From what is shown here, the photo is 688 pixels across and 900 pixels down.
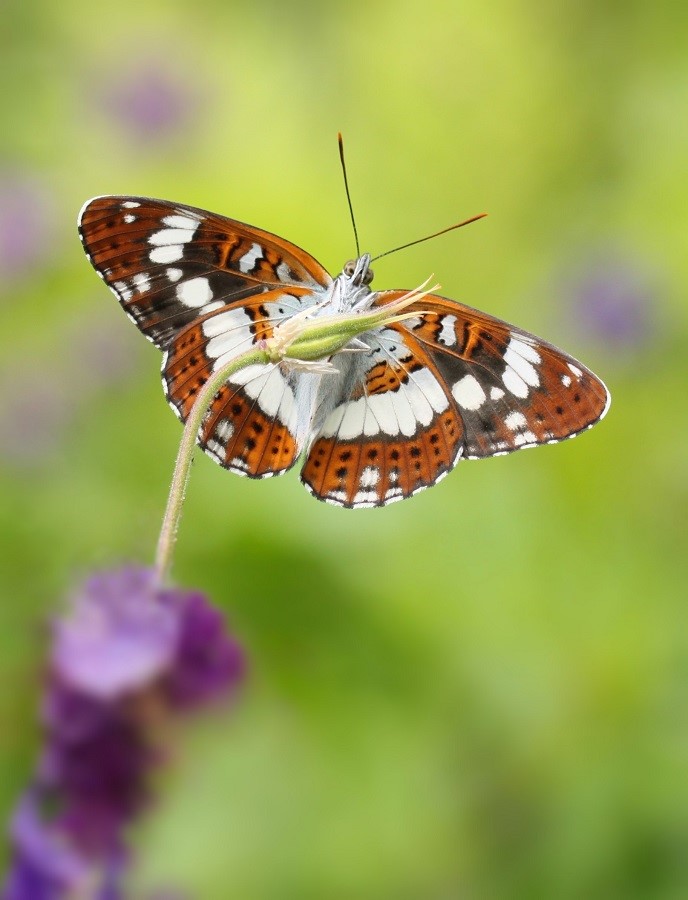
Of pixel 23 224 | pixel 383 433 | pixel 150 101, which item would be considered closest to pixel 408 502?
pixel 383 433

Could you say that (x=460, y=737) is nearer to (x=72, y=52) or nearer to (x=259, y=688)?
(x=259, y=688)

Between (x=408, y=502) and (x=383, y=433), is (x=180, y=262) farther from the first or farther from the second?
(x=408, y=502)

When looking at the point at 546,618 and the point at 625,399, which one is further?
the point at 625,399

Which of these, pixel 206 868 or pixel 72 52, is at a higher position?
pixel 72 52

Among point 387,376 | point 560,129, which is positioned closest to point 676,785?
point 387,376

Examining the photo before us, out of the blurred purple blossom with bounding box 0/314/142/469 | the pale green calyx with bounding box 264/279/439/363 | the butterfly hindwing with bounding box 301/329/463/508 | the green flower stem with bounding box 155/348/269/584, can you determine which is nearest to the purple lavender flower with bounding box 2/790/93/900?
the green flower stem with bounding box 155/348/269/584

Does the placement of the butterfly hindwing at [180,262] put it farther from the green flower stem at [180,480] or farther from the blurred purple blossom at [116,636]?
the green flower stem at [180,480]

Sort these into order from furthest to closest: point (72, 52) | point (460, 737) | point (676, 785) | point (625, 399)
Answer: point (72, 52) < point (625, 399) < point (460, 737) < point (676, 785)

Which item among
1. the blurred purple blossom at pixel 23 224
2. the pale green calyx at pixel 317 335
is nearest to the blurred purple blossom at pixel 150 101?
the blurred purple blossom at pixel 23 224
